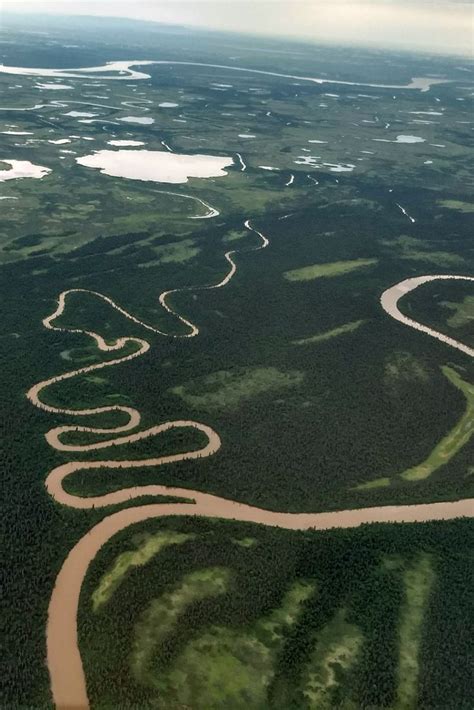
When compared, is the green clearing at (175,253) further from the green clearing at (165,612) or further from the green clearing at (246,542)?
the green clearing at (165,612)

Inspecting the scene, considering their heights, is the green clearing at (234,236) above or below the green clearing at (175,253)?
above

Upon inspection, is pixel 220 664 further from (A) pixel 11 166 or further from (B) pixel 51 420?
(A) pixel 11 166

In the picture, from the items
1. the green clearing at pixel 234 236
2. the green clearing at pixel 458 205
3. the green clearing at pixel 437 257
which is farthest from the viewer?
the green clearing at pixel 458 205

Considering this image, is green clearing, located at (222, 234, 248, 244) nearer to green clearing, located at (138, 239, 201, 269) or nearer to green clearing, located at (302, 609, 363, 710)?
green clearing, located at (138, 239, 201, 269)

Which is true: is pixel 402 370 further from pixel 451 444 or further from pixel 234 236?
pixel 234 236

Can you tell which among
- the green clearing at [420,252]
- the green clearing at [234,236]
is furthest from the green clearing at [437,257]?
the green clearing at [234,236]

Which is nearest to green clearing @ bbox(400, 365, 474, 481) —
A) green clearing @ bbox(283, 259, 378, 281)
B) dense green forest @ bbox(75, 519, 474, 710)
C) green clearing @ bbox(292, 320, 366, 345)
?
dense green forest @ bbox(75, 519, 474, 710)
